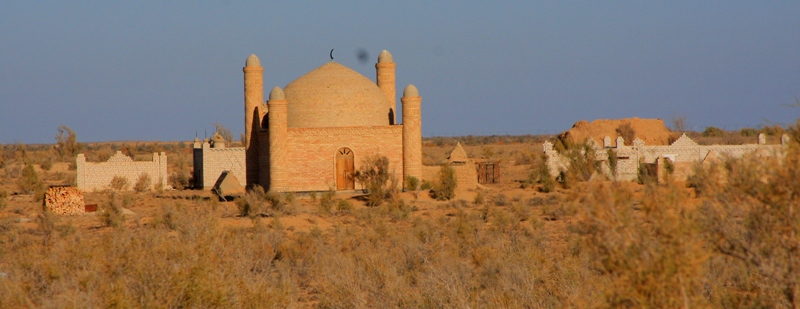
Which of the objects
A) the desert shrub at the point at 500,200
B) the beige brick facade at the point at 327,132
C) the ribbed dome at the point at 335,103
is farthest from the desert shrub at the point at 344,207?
the desert shrub at the point at 500,200

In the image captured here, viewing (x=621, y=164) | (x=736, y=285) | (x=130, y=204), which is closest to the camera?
(x=736, y=285)

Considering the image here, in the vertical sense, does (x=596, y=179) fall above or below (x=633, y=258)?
above

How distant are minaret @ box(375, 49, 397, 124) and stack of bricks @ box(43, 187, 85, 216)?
11.5 m

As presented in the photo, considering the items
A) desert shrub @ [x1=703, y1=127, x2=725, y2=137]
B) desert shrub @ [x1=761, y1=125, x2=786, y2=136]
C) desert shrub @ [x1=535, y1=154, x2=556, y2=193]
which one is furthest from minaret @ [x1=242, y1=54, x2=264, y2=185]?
desert shrub @ [x1=703, y1=127, x2=725, y2=137]

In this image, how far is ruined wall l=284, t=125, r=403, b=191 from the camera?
93.6ft

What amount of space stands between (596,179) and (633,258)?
2.77ft

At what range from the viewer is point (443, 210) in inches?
997

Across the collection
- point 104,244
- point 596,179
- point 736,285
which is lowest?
point 736,285

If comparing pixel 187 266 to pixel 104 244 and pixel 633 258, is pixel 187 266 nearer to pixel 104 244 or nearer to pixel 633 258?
pixel 104 244

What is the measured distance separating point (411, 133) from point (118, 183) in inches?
479

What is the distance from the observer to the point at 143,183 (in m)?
34.9

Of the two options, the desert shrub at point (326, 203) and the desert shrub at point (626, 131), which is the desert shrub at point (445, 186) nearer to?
the desert shrub at point (326, 203)

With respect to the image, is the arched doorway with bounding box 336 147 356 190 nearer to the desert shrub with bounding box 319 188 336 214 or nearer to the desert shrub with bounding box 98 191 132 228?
the desert shrub with bounding box 319 188 336 214

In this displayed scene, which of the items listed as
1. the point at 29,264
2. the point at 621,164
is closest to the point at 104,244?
the point at 29,264
